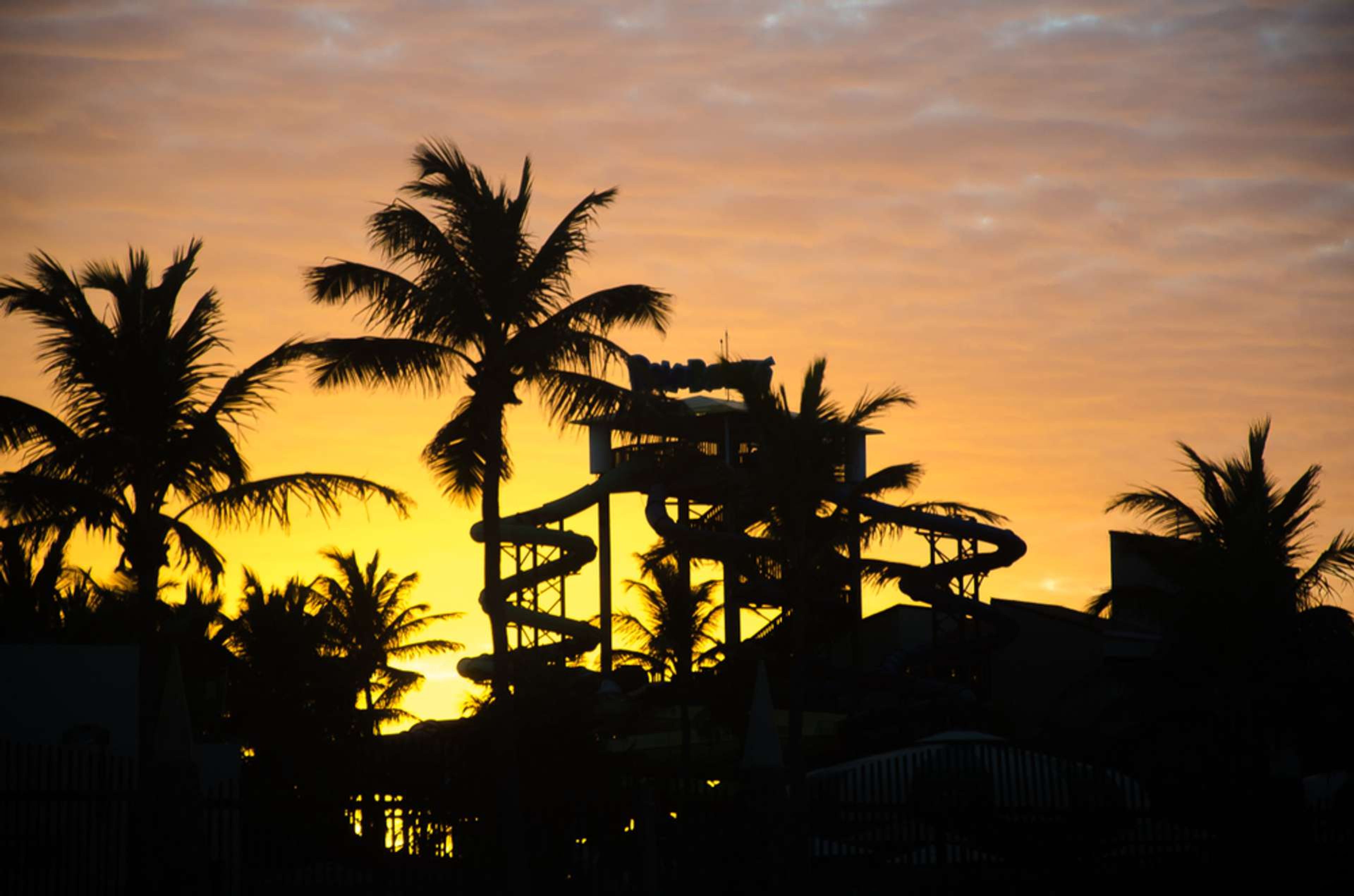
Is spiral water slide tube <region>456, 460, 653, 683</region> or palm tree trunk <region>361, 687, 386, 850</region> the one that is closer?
palm tree trunk <region>361, 687, 386, 850</region>

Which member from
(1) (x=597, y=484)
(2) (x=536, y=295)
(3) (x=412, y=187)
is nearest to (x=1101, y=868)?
(2) (x=536, y=295)

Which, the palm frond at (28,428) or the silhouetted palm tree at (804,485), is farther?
the silhouetted palm tree at (804,485)

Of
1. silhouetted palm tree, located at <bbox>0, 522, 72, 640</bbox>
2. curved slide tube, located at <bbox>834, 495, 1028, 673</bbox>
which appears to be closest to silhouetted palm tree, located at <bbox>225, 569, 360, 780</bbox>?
silhouetted palm tree, located at <bbox>0, 522, 72, 640</bbox>

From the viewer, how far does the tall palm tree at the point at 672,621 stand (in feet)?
164

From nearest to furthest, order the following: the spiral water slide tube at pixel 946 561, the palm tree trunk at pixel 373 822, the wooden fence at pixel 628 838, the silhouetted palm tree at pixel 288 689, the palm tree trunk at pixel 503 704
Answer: the wooden fence at pixel 628 838
the palm tree trunk at pixel 373 822
the palm tree trunk at pixel 503 704
the silhouetted palm tree at pixel 288 689
the spiral water slide tube at pixel 946 561

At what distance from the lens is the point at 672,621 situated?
5016 cm

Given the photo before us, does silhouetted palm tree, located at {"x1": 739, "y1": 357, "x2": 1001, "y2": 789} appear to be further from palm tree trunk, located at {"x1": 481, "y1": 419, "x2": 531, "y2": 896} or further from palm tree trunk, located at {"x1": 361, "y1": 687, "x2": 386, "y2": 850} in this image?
palm tree trunk, located at {"x1": 361, "y1": 687, "x2": 386, "y2": 850}

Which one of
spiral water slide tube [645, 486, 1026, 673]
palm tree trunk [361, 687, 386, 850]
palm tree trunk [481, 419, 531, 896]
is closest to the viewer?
palm tree trunk [361, 687, 386, 850]

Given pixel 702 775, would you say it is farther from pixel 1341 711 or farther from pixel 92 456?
pixel 1341 711

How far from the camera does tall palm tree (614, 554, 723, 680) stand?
49938 mm

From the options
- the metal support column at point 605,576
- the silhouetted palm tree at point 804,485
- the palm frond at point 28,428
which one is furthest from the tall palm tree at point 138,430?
the metal support column at point 605,576

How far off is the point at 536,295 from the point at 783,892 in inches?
463

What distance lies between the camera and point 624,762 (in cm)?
2372

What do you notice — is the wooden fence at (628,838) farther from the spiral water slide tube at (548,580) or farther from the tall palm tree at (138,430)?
the spiral water slide tube at (548,580)
